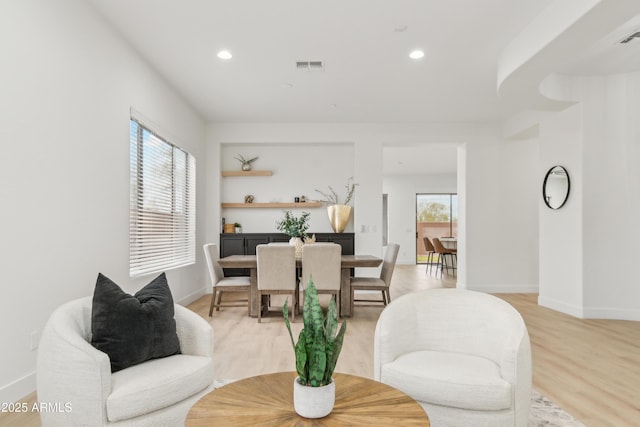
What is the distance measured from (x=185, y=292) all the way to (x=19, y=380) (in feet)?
10.6

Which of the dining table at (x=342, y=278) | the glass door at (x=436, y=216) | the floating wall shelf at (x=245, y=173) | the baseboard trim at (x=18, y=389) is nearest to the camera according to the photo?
the baseboard trim at (x=18, y=389)

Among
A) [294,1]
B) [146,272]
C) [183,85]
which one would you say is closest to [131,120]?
[183,85]

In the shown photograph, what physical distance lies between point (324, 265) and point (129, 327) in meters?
2.87

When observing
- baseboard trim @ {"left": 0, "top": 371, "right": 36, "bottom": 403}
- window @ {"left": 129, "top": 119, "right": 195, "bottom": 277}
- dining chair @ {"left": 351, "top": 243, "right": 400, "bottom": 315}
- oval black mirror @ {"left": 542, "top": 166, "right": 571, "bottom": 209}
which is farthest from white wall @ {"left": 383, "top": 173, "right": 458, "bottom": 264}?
baseboard trim @ {"left": 0, "top": 371, "right": 36, "bottom": 403}

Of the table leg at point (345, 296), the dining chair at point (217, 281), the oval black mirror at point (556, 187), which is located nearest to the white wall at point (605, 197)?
the oval black mirror at point (556, 187)

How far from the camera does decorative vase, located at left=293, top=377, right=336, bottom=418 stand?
1349 mm

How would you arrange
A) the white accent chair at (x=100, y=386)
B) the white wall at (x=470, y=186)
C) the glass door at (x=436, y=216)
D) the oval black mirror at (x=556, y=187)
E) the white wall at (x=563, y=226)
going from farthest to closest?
the glass door at (x=436, y=216) → the white wall at (x=470, y=186) → the oval black mirror at (x=556, y=187) → the white wall at (x=563, y=226) → the white accent chair at (x=100, y=386)

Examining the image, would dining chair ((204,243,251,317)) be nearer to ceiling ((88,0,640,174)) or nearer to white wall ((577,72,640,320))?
ceiling ((88,0,640,174))

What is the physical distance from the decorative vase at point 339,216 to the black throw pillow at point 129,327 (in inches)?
184

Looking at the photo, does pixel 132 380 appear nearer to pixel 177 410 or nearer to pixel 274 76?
pixel 177 410

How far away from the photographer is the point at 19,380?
2.50 meters

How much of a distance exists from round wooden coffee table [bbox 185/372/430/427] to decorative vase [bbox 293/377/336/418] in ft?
0.07

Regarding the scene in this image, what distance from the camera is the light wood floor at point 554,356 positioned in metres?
2.52

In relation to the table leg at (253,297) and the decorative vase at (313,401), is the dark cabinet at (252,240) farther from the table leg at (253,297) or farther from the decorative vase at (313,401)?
the decorative vase at (313,401)
